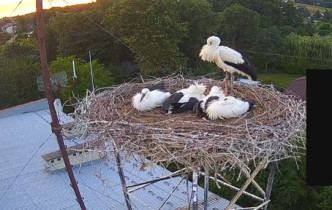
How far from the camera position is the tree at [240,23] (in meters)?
34.1

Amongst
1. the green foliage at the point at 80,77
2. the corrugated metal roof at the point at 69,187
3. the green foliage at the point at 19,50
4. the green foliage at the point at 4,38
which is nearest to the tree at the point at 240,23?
the green foliage at the point at 80,77

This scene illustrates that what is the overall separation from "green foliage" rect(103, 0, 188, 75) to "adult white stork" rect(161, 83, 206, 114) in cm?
2011

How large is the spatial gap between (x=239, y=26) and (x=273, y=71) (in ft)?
13.6

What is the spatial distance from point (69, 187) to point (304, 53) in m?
23.4

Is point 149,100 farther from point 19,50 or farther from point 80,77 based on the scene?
point 19,50

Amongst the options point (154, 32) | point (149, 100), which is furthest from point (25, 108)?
point (149, 100)

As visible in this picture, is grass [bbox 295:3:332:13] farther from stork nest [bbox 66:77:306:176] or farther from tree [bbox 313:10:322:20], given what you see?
Answer: stork nest [bbox 66:77:306:176]

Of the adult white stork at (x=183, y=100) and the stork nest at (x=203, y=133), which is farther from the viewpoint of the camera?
the adult white stork at (x=183, y=100)

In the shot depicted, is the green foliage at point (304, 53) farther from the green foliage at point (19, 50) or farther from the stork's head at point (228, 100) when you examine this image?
the stork's head at point (228, 100)

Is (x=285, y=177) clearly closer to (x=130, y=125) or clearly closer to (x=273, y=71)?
(x=130, y=125)

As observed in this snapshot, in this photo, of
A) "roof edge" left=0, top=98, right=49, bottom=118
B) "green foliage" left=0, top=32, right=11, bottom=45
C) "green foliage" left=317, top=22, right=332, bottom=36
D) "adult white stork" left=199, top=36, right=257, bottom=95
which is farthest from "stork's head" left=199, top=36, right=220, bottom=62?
"green foliage" left=0, top=32, right=11, bottom=45

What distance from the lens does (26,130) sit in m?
16.5

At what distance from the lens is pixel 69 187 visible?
1136 cm

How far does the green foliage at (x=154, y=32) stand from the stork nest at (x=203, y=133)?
66.9 feet
